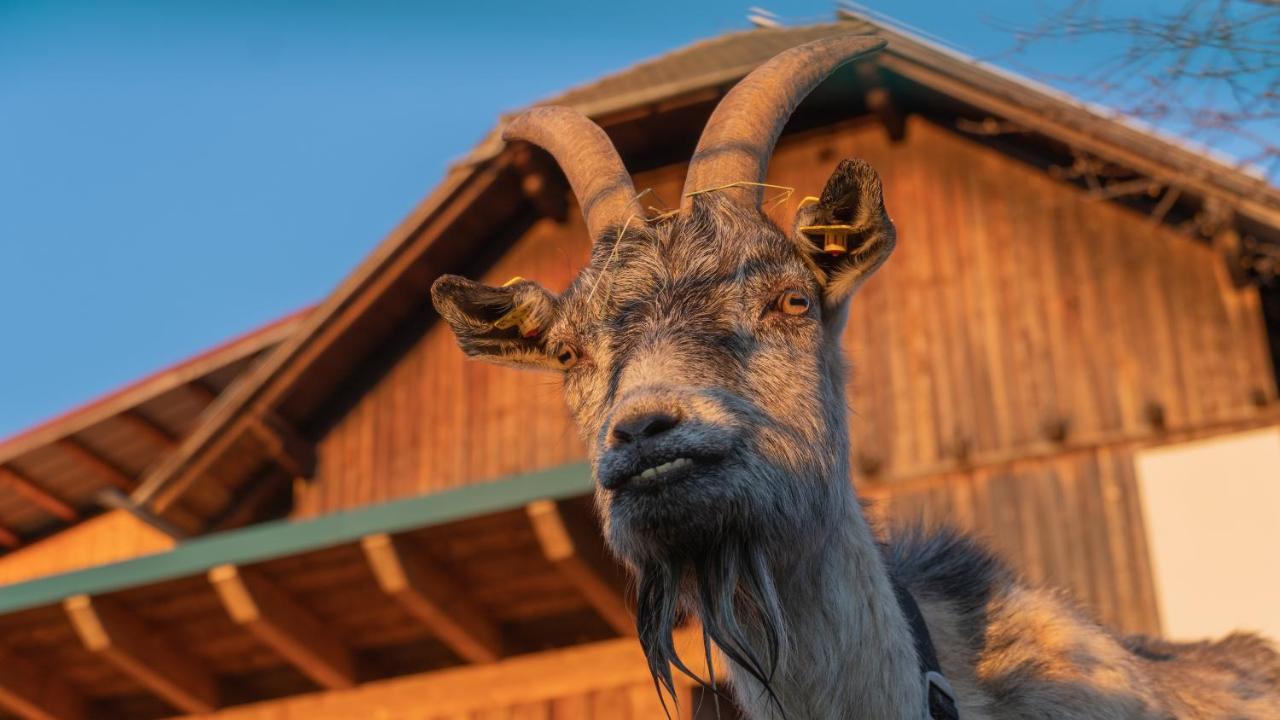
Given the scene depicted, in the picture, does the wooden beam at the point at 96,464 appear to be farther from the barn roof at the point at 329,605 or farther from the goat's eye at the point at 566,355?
the goat's eye at the point at 566,355

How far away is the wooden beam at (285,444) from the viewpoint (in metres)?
13.3

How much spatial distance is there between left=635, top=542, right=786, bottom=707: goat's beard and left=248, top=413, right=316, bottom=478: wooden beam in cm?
1011

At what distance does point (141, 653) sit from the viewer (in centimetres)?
855

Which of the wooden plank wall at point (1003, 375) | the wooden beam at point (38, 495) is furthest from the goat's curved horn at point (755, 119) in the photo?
the wooden beam at point (38, 495)

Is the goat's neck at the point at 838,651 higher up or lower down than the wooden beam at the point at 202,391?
lower down

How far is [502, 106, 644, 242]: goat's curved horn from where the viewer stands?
4.41 m

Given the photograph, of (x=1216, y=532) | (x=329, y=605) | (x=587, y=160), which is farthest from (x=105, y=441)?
(x=587, y=160)

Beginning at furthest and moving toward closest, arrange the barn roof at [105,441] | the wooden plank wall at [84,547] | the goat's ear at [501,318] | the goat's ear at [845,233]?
the wooden plank wall at [84,547] → the barn roof at [105,441] → the goat's ear at [501,318] → the goat's ear at [845,233]

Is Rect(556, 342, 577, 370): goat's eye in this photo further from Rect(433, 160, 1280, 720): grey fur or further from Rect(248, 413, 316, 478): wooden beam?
Rect(248, 413, 316, 478): wooden beam

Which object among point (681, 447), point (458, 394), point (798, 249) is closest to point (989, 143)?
point (458, 394)

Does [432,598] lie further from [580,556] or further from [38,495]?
[38,495]

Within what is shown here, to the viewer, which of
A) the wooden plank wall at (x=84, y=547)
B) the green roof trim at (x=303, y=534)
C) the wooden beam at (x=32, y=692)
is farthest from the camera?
the wooden plank wall at (x=84, y=547)

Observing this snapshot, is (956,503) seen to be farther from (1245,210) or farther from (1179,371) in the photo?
(1245,210)

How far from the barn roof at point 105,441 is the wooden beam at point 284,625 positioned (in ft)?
20.9
